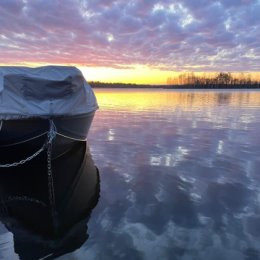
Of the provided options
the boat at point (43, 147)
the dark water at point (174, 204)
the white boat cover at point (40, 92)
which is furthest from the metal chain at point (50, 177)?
the dark water at point (174, 204)

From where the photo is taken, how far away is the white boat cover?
285 inches

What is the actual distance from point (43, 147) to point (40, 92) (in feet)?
5.54

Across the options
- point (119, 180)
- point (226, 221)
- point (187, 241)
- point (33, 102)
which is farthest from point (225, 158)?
point (33, 102)

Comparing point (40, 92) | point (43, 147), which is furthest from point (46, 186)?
point (40, 92)

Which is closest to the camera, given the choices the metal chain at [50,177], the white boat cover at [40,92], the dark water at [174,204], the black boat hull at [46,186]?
the dark water at [174,204]

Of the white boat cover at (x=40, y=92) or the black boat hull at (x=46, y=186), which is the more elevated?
the white boat cover at (x=40, y=92)

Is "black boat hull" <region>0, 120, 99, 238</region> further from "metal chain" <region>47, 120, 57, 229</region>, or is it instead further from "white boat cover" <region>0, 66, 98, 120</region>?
"white boat cover" <region>0, 66, 98, 120</region>

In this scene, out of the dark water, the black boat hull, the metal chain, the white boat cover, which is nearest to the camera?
the dark water

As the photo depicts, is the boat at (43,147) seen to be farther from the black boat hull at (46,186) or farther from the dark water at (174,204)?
the dark water at (174,204)

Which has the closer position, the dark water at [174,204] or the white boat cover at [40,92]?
the dark water at [174,204]

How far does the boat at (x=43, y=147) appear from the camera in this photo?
235 inches

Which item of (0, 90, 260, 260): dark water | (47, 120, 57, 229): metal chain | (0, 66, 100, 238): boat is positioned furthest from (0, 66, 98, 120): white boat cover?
(0, 90, 260, 260): dark water

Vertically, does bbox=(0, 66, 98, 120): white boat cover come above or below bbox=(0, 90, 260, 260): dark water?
above

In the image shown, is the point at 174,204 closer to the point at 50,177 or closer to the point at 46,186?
the point at 50,177
